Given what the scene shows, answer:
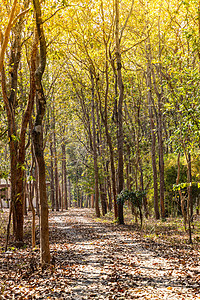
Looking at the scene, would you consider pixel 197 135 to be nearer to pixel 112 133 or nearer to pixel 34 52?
pixel 34 52

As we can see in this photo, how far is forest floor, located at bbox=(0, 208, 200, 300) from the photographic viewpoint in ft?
18.5

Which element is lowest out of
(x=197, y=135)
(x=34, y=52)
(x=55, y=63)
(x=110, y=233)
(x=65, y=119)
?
(x=110, y=233)

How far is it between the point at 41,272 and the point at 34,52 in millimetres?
5652

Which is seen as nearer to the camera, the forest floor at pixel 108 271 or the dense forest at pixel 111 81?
the forest floor at pixel 108 271

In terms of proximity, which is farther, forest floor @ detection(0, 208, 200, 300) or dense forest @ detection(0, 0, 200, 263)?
dense forest @ detection(0, 0, 200, 263)

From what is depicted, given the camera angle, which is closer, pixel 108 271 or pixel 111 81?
pixel 108 271

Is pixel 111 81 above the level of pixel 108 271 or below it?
above

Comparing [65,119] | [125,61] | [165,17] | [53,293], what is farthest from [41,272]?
[65,119]

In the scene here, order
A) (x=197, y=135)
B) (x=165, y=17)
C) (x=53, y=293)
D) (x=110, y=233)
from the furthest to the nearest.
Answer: (x=165, y=17) < (x=110, y=233) < (x=197, y=135) < (x=53, y=293)

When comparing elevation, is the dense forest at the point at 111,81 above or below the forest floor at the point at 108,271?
above

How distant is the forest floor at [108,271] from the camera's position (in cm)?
565

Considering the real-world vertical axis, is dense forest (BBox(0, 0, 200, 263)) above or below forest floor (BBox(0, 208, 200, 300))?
above

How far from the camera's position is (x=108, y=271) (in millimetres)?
7016

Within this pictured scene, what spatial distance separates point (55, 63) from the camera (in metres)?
21.6
